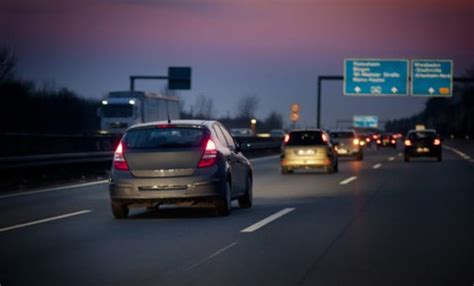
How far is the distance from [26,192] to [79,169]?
23.4ft

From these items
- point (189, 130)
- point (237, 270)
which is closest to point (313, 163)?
point (189, 130)

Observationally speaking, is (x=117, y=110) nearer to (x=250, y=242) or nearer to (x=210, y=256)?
(x=250, y=242)

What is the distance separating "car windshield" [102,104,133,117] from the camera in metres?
56.0

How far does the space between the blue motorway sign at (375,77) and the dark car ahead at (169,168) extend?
44.0 metres

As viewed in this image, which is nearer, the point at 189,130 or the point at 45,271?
the point at 45,271

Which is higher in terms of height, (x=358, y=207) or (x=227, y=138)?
(x=227, y=138)

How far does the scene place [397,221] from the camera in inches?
554

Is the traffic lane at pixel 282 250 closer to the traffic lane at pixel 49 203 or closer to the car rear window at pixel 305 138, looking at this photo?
the traffic lane at pixel 49 203

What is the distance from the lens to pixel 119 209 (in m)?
14.6

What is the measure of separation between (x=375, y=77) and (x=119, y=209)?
44644 millimetres

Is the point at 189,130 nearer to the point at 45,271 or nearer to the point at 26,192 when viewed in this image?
the point at 45,271

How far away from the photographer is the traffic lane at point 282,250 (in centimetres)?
868

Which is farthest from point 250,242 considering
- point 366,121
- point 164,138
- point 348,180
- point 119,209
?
point 366,121

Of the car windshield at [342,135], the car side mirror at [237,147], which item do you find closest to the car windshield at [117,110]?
the car windshield at [342,135]
